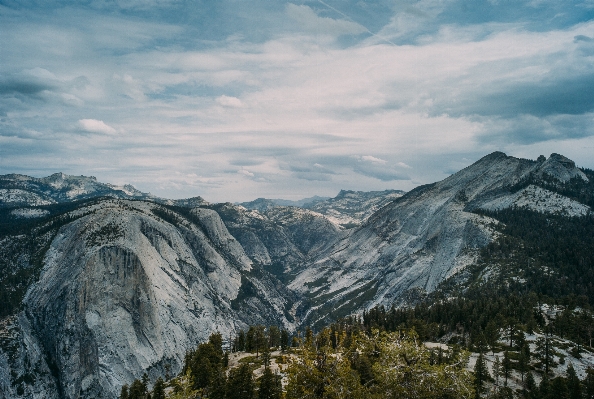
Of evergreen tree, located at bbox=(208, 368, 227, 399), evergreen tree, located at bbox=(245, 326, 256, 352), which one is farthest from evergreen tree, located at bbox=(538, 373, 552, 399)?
evergreen tree, located at bbox=(245, 326, 256, 352)

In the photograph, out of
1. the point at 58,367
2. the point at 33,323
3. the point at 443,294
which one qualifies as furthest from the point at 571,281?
the point at 33,323

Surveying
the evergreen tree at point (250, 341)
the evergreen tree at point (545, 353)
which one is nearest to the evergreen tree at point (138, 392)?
the evergreen tree at point (250, 341)

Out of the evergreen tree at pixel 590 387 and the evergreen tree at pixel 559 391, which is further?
the evergreen tree at pixel 590 387

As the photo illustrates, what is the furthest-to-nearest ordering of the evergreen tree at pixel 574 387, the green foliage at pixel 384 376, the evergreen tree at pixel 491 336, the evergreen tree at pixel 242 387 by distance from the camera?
the evergreen tree at pixel 491 336 < the evergreen tree at pixel 242 387 < the evergreen tree at pixel 574 387 < the green foliage at pixel 384 376

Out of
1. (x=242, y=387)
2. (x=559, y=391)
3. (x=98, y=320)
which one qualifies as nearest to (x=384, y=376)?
(x=242, y=387)

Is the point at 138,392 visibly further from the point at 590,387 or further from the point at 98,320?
the point at 590,387

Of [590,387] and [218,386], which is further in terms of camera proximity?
[218,386]

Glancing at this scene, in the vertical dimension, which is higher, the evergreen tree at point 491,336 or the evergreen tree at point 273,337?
the evergreen tree at point 491,336

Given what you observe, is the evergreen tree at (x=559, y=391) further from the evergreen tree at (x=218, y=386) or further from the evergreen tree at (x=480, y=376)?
the evergreen tree at (x=218, y=386)

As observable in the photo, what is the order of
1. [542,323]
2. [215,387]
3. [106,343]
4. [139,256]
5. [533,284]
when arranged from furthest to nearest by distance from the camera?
[139,256] < [533,284] < [106,343] < [542,323] < [215,387]

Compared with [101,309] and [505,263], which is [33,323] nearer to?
[101,309]

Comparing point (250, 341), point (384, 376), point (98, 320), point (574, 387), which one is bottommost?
point (98, 320)
